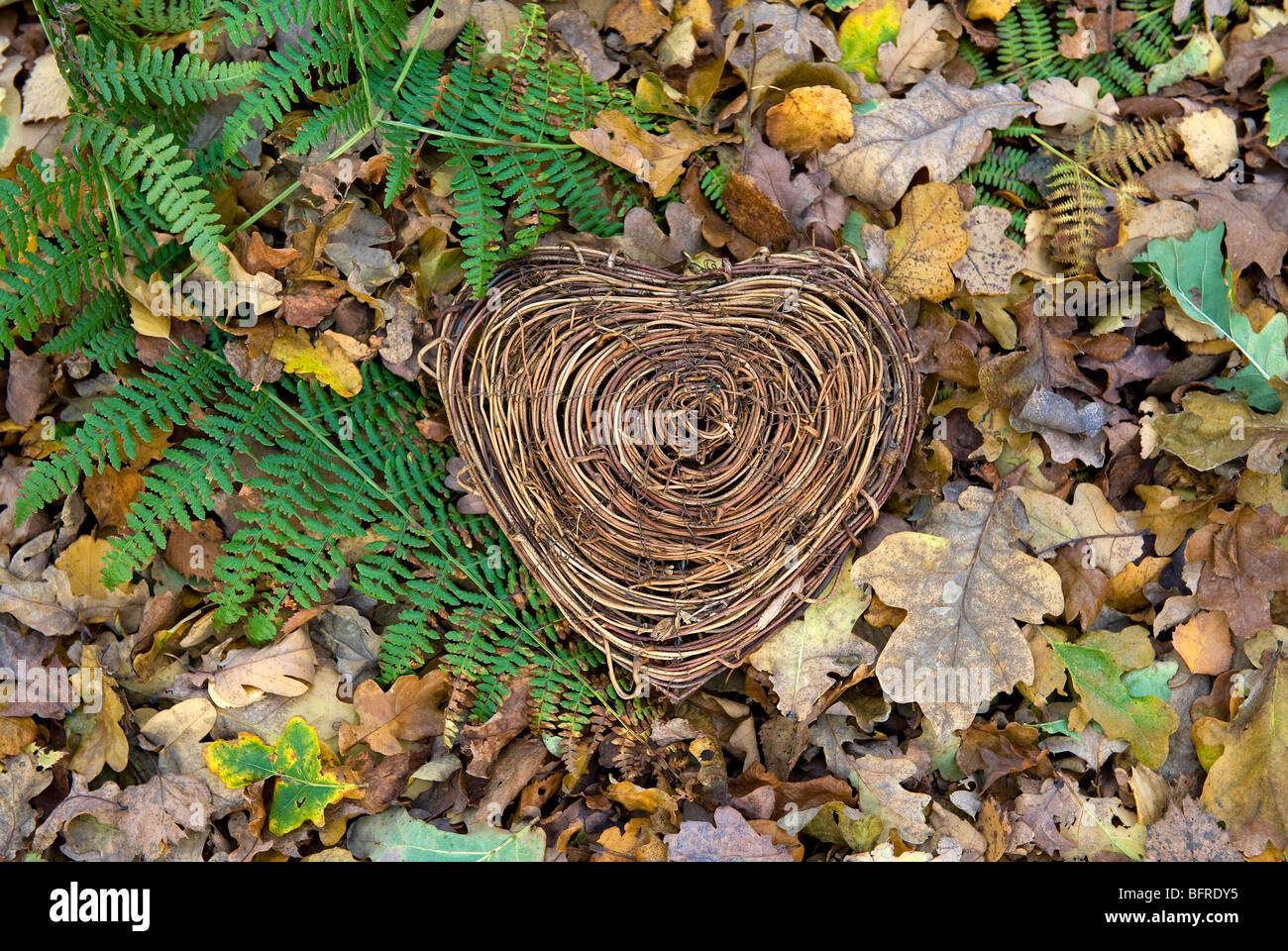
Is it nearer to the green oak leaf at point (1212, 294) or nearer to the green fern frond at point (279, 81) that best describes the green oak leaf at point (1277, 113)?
the green oak leaf at point (1212, 294)

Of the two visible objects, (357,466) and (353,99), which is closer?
(353,99)

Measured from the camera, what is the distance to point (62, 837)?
2.74 m

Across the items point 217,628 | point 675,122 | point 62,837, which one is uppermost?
point 675,122

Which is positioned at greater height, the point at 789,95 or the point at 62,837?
the point at 789,95

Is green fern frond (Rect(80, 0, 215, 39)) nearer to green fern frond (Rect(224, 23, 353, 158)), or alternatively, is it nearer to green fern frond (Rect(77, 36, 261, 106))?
green fern frond (Rect(77, 36, 261, 106))

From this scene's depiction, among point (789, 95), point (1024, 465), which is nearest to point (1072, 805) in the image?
point (1024, 465)

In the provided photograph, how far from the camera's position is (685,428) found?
9.11 feet

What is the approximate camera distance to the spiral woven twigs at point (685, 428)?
2764 millimetres

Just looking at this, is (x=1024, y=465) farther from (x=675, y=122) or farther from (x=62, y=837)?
(x=62, y=837)

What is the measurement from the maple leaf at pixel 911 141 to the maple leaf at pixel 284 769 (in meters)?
2.49

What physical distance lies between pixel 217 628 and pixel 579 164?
1.88 m

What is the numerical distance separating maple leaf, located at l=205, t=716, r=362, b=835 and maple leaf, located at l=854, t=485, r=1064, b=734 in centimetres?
173

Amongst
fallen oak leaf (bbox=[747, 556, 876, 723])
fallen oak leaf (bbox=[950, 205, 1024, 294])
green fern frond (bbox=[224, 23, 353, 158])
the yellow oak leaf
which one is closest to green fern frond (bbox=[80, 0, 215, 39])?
green fern frond (bbox=[224, 23, 353, 158])

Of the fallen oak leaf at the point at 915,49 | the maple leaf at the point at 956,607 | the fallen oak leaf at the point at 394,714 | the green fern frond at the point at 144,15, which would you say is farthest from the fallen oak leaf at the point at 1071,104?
the fallen oak leaf at the point at 394,714
